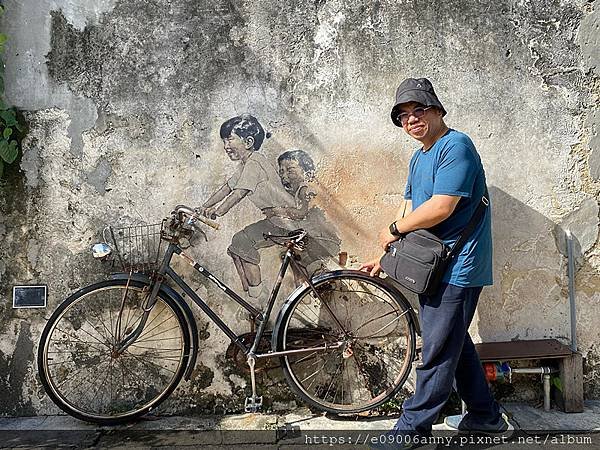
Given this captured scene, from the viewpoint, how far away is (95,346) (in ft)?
14.1

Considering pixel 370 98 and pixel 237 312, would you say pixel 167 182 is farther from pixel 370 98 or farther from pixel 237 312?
pixel 370 98

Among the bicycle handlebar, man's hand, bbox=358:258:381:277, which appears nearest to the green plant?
the bicycle handlebar

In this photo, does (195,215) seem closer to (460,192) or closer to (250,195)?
(250,195)

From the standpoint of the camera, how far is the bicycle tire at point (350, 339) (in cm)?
430

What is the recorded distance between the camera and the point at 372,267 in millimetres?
4191

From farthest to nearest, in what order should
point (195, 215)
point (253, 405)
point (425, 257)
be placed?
point (253, 405) < point (195, 215) < point (425, 257)

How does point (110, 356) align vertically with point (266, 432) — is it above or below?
above

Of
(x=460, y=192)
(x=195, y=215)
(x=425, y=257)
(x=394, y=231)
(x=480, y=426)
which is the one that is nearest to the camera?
(x=460, y=192)

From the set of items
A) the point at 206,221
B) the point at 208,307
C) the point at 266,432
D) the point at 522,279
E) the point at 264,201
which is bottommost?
the point at 266,432

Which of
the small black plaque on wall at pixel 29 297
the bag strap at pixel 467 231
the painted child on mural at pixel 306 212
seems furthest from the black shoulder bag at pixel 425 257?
the small black plaque on wall at pixel 29 297

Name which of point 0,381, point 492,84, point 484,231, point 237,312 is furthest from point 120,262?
point 492,84

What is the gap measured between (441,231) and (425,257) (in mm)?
215

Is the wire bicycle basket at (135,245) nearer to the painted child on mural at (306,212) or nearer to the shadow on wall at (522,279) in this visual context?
the painted child on mural at (306,212)

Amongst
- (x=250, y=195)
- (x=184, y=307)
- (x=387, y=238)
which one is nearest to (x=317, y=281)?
(x=387, y=238)
